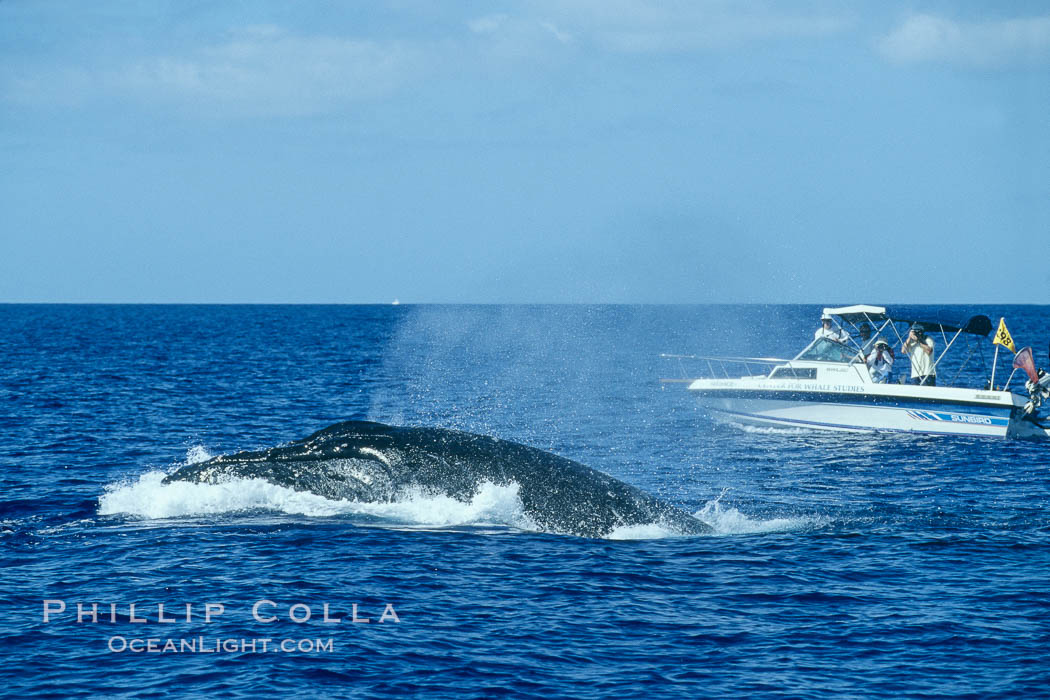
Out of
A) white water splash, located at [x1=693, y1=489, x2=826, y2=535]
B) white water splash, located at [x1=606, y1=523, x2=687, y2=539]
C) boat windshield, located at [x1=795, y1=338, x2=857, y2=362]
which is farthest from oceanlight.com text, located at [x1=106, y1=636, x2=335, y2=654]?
boat windshield, located at [x1=795, y1=338, x2=857, y2=362]

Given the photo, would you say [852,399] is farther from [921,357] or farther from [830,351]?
[921,357]

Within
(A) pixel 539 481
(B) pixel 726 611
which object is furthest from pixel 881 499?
(B) pixel 726 611

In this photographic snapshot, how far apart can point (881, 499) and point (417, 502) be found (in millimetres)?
9774

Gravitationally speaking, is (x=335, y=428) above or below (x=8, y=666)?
above

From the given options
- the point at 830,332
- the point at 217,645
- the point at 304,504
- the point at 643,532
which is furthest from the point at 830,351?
the point at 217,645

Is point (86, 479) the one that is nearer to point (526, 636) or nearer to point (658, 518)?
point (658, 518)

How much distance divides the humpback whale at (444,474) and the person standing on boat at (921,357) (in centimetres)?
1733

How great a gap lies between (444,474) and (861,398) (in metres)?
18.9

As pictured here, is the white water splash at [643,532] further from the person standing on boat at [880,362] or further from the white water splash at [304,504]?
the person standing on boat at [880,362]

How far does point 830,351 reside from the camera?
112ft

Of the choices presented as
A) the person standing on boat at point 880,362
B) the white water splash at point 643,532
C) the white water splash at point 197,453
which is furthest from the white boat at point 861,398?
the white water splash at point 643,532

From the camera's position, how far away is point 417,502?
17.5 meters

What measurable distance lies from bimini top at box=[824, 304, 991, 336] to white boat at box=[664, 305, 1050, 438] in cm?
3

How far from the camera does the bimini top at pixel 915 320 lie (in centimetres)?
3309
